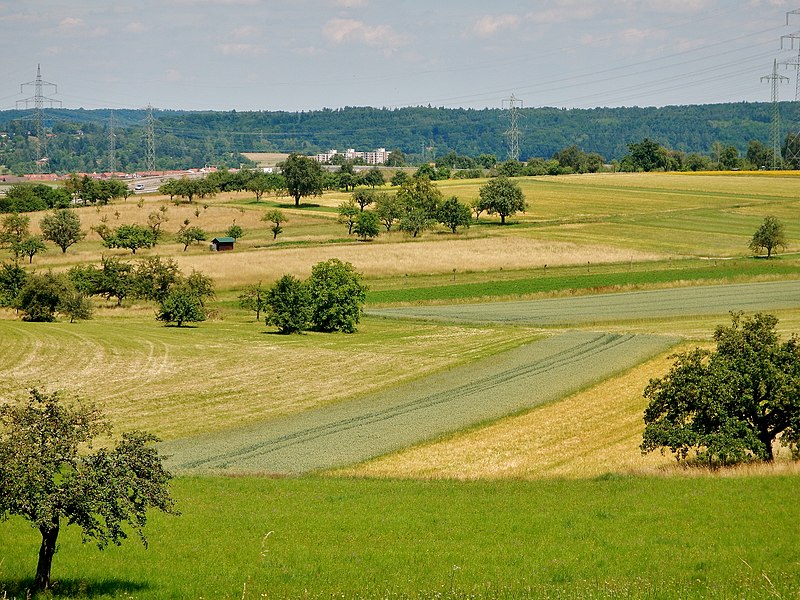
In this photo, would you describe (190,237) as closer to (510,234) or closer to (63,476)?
(510,234)

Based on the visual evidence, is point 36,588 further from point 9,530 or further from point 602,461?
point 602,461

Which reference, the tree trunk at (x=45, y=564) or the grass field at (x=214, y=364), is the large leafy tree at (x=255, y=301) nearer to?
the grass field at (x=214, y=364)

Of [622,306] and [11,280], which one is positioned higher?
[11,280]

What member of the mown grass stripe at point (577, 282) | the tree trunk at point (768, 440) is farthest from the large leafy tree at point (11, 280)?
the tree trunk at point (768, 440)

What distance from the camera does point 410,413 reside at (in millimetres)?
47000

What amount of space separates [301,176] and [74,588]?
6270 inches

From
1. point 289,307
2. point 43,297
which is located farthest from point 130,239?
point 289,307

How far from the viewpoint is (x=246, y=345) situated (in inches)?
2539

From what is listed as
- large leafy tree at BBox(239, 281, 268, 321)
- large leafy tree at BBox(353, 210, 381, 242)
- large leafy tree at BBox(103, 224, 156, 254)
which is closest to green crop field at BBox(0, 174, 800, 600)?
large leafy tree at BBox(239, 281, 268, 321)

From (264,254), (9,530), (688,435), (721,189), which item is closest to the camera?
(9,530)

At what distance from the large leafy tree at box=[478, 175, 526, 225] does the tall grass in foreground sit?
4530 inches

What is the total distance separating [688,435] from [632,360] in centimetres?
2535

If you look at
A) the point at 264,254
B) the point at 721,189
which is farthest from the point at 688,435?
the point at 721,189

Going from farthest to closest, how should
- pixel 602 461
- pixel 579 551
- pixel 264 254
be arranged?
pixel 264 254 < pixel 602 461 < pixel 579 551
